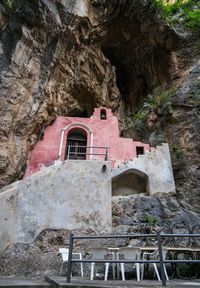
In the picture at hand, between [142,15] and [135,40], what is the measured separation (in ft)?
7.70

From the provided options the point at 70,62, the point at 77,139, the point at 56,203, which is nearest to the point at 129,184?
the point at 56,203

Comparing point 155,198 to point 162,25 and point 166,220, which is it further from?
point 162,25

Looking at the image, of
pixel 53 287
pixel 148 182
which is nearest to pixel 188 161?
pixel 148 182

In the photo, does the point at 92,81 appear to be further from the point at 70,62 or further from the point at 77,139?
the point at 77,139

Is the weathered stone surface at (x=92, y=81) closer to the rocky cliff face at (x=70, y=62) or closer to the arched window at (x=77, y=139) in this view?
the rocky cliff face at (x=70, y=62)

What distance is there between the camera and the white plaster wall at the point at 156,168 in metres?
13.7

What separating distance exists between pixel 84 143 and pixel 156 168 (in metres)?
6.54

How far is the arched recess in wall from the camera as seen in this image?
1456cm

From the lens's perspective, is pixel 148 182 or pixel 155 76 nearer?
pixel 148 182

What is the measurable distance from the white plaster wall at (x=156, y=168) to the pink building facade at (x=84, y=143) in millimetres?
2004

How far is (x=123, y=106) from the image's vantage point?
25.5m

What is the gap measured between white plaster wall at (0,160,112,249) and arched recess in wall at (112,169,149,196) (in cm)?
352

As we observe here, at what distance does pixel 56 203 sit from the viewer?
1044 cm

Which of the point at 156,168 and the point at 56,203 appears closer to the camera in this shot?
the point at 56,203
